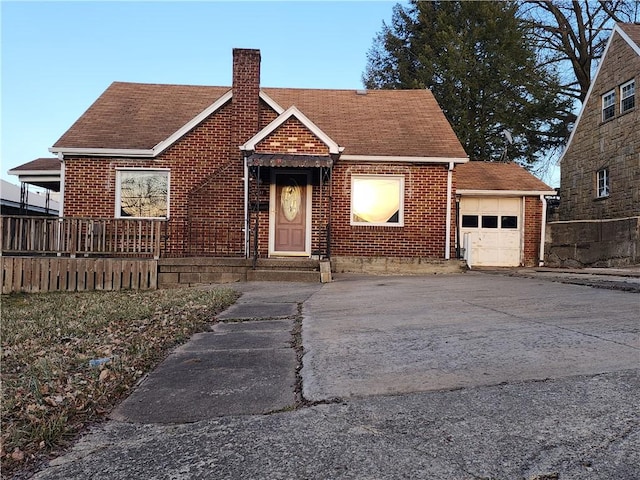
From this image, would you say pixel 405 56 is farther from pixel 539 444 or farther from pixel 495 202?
pixel 539 444

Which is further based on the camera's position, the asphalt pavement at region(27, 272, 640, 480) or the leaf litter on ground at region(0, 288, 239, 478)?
the leaf litter on ground at region(0, 288, 239, 478)

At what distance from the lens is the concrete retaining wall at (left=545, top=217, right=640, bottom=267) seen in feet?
43.8

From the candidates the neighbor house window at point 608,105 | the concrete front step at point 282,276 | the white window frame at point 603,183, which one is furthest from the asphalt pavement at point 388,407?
the neighbor house window at point 608,105

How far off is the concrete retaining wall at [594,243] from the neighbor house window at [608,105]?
4813 millimetres

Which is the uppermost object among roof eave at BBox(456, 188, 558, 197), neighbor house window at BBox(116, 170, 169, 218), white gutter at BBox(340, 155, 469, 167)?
white gutter at BBox(340, 155, 469, 167)

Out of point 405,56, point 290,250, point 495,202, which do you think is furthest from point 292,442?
point 405,56

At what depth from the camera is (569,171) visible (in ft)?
67.5

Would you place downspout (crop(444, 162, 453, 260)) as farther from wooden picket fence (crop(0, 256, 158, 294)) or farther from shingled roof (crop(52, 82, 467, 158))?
wooden picket fence (crop(0, 256, 158, 294))

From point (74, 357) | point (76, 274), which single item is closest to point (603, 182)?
point (76, 274)

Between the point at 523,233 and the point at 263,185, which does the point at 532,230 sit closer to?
the point at 523,233

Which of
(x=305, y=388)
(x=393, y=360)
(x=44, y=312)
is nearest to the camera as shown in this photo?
(x=305, y=388)

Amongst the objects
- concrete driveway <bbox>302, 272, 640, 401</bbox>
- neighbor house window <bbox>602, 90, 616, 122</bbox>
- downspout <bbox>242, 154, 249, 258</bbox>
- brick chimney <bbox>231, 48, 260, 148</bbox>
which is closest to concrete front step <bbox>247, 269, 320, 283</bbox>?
downspout <bbox>242, 154, 249, 258</bbox>

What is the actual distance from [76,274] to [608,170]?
17.3 metres

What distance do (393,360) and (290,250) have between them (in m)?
9.52
